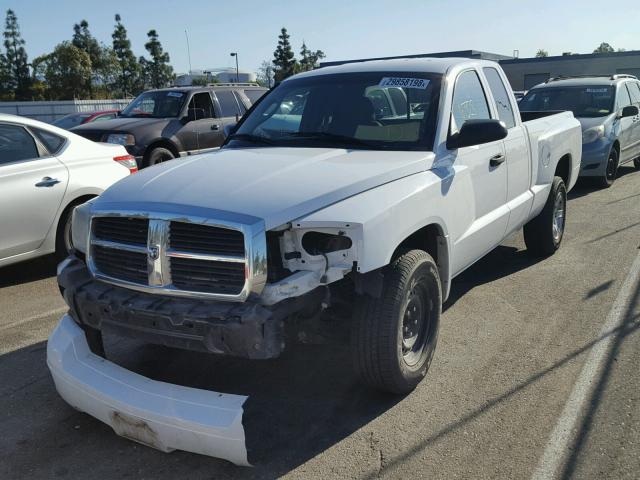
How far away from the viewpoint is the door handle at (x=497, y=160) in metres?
4.80

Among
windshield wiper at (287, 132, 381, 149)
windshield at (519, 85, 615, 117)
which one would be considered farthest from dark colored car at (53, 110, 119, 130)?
windshield wiper at (287, 132, 381, 149)

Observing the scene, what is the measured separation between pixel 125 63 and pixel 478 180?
73732 mm

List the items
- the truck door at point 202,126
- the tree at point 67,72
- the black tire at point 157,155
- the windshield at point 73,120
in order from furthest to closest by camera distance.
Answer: the tree at point 67,72
the windshield at point 73,120
the truck door at point 202,126
the black tire at point 157,155

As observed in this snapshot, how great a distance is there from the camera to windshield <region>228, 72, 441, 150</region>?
4348 millimetres

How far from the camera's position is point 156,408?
2.99 meters

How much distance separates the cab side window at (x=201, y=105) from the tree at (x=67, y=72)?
183 feet

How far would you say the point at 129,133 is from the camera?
10086mm

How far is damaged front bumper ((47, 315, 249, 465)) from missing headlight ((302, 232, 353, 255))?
0.81 meters

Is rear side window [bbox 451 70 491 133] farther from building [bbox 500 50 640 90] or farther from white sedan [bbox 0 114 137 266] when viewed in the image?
building [bbox 500 50 640 90]

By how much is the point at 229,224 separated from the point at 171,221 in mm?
346

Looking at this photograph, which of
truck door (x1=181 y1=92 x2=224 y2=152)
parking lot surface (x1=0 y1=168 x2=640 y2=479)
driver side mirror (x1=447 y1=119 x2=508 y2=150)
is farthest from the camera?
truck door (x1=181 y1=92 x2=224 y2=152)

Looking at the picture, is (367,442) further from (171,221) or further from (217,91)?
(217,91)

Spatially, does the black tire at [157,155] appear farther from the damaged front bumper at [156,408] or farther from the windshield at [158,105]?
the damaged front bumper at [156,408]

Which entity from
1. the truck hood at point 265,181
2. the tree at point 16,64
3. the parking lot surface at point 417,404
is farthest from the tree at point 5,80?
the truck hood at point 265,181
